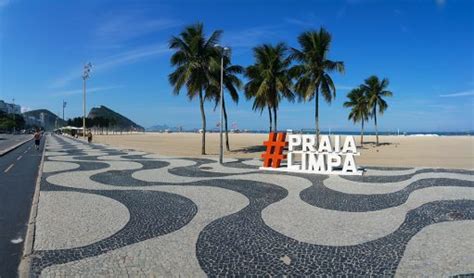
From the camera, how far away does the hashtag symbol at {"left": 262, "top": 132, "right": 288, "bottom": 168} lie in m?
15.2

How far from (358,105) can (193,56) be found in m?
32.7

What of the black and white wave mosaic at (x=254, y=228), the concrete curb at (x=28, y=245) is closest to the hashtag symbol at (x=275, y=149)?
the black and white wave mosaic at (x=254, y=228)

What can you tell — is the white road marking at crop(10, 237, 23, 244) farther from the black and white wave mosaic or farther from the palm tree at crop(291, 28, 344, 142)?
the palm tree at crop(291, 28, 344, 142)

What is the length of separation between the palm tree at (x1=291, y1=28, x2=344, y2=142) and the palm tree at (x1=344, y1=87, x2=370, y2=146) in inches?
908

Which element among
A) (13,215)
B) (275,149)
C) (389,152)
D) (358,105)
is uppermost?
(358,105)

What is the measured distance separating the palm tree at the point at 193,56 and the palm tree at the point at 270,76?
5.45 meters

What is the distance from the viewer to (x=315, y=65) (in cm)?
2653

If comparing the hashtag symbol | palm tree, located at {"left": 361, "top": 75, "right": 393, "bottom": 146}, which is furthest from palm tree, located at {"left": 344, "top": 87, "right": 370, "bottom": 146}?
the hashtag symbol

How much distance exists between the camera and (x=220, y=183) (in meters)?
11.6

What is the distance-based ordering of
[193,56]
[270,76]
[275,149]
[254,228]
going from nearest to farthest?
1. [254,228]
2. [275,149]
3. [193,56]
4. [270,76]

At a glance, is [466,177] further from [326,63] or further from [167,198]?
[326,63]

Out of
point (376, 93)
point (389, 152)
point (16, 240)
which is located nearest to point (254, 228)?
point (16, 240)

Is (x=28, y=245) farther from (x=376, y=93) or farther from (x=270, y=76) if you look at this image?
(x=376, y=93)

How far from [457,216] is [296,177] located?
6.24 metres
